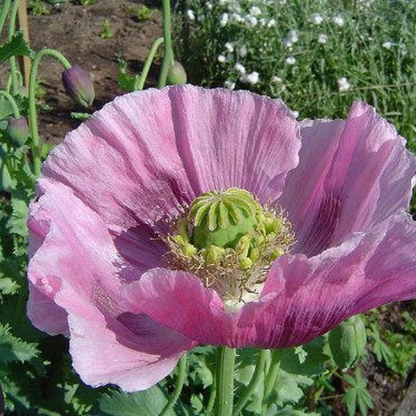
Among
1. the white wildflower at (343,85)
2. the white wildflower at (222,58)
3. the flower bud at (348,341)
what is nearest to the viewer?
the flower bud at (348,341)

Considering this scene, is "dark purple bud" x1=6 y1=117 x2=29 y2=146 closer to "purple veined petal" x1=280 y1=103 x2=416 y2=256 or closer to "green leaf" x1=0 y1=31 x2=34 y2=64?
"green leaf" x1=0 y1=31 x2=34 y2=64

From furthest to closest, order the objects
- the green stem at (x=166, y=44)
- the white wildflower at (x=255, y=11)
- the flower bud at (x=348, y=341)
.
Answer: the white wildflower at (x=255, y=11)
the green stem at (x=166, y=44)
the flower bud at (x=348, y=341)

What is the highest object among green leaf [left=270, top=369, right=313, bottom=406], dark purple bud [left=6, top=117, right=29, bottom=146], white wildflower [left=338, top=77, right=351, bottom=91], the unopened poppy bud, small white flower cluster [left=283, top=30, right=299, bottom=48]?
the unopened poppy bud

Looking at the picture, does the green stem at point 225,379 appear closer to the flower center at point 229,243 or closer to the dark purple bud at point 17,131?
the flower center at point 229,243

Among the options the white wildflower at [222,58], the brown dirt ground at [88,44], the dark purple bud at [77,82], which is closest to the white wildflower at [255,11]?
the white wildflower at [222,58]

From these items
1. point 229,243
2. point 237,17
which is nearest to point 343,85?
point 237,17

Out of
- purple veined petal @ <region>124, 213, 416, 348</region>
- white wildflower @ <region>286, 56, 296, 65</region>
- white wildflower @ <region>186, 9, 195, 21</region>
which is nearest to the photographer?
purple veined petal @ <region>124, 213, 416, 348</region>

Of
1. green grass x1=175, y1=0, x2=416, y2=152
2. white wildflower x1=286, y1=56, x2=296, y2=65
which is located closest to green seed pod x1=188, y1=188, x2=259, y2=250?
green grass x1=175, y1=0, x2=416, y2=152
